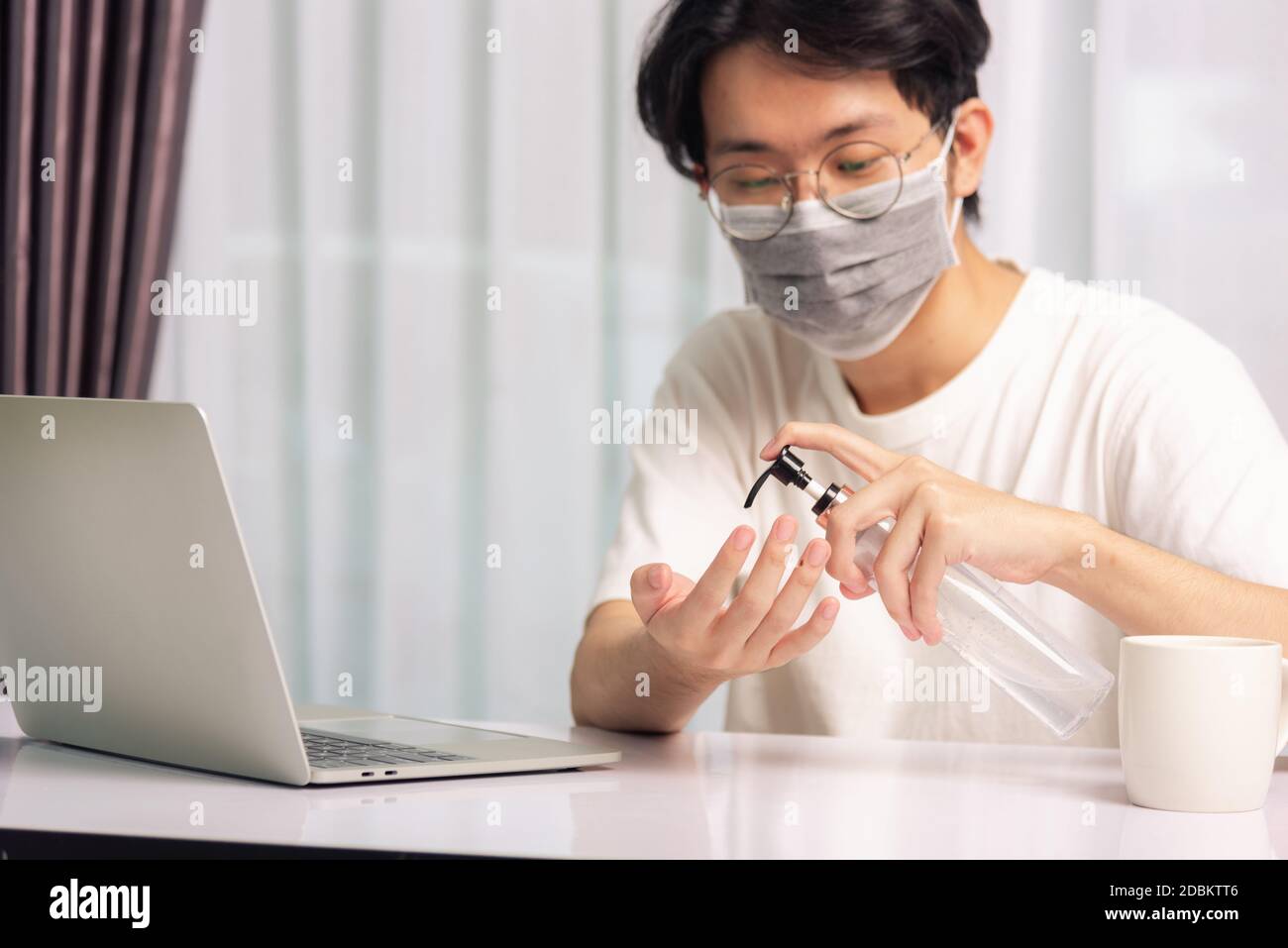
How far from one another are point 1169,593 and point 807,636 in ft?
0.97

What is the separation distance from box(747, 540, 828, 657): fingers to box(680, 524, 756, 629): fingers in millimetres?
33

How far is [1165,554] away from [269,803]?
673 millimetres

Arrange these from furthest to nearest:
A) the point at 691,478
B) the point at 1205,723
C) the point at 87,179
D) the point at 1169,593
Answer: the point at 87,179 < the point at 691,478 < the point at 1169,593 < the point at 1205,723

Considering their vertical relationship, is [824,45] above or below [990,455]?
above

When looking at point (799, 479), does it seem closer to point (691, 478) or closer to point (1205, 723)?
point (1205, 723)

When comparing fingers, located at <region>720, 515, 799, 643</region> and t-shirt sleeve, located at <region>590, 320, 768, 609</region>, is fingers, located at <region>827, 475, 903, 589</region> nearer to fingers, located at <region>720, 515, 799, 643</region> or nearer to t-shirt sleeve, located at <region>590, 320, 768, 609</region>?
fingers, located at <region>720, 515, 799, 643</region>

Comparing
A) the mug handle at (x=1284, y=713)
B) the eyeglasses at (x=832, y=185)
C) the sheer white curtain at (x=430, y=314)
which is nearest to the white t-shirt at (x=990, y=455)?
the eyeglasses at (x=832, y=185)

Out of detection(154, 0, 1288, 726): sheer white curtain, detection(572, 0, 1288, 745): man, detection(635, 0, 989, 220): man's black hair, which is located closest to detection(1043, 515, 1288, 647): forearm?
detection(572, 0, 1288, 745): man

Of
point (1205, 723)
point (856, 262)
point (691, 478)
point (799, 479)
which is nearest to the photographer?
point (1205, 723)

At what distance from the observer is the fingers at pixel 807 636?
897 mm

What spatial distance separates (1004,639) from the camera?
93 cm

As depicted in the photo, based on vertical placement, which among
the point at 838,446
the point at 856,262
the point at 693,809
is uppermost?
the point at 856,262

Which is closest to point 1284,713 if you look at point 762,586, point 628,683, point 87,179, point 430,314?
point 762,586
